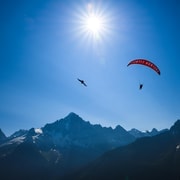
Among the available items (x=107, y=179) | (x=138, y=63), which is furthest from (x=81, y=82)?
(x=107, y=179)

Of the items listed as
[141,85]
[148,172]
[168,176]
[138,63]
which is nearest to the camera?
[141,85]

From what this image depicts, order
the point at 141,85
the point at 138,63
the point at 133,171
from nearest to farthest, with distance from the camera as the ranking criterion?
the point at 141,85 < the point at 138,63 < the point at 133,171

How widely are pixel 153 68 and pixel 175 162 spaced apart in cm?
15647

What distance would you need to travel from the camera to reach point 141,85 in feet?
173

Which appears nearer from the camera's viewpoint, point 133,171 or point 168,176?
point 168,176

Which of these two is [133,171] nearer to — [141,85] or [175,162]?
[175,162]

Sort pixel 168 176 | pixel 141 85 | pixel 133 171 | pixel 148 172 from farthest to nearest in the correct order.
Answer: pixel 133 171
pixel 148 172
pixel 168 176
pixel 141 85

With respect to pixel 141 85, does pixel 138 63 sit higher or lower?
higher

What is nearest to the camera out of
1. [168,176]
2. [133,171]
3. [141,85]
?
[141,85]

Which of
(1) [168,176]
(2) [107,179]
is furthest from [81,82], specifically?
(2) [107,179]

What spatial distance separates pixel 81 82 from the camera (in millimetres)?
57812

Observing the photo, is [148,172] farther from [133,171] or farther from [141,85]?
[141,85]

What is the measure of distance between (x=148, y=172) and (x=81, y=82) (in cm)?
15000

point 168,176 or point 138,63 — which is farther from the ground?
point 138,63
